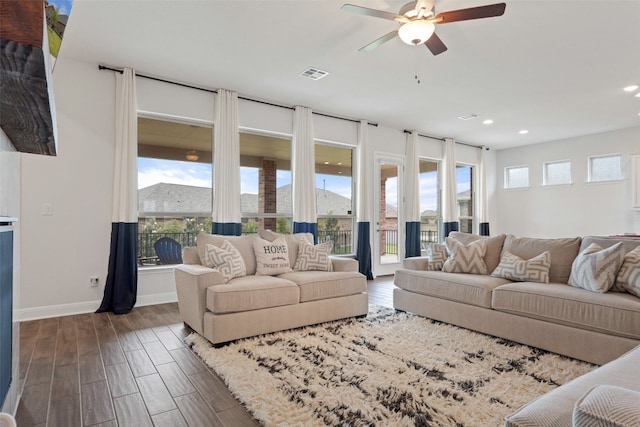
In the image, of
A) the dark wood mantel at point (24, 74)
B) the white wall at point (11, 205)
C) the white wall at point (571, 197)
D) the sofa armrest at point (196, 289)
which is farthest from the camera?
the white wall at point (571, 197)

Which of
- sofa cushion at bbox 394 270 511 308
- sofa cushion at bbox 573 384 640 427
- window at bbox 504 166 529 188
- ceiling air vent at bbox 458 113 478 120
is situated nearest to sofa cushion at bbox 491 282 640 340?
sofa cushion at bbox 394 270 511 308

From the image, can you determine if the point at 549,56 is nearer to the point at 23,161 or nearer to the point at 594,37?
the point at 594,37

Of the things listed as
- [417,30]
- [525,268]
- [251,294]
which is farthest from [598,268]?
[251,294]

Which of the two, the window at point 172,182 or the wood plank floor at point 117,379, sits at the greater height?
the window at point 172,182

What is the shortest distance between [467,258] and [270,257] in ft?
6.83

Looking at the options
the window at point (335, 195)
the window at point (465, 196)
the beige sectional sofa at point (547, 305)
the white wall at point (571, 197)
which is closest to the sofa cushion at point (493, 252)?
the beige sectional sofa at point (547, 305)

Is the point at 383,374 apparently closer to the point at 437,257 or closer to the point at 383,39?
the point at 437,257

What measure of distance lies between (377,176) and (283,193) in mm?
1988

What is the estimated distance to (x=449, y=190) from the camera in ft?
25.6

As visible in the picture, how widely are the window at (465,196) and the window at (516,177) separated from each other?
1.01 meters

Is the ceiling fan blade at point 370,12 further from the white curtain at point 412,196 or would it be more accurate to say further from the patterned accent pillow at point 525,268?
the white curtain at point 412,196

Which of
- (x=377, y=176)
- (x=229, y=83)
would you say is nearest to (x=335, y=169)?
(x=377, y=176)

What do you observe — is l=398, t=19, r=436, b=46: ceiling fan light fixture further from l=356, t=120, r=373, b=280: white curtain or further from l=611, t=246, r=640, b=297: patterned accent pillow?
l=356, t=120, r=373, b=280: white curtain

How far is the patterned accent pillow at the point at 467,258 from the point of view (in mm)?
3811
